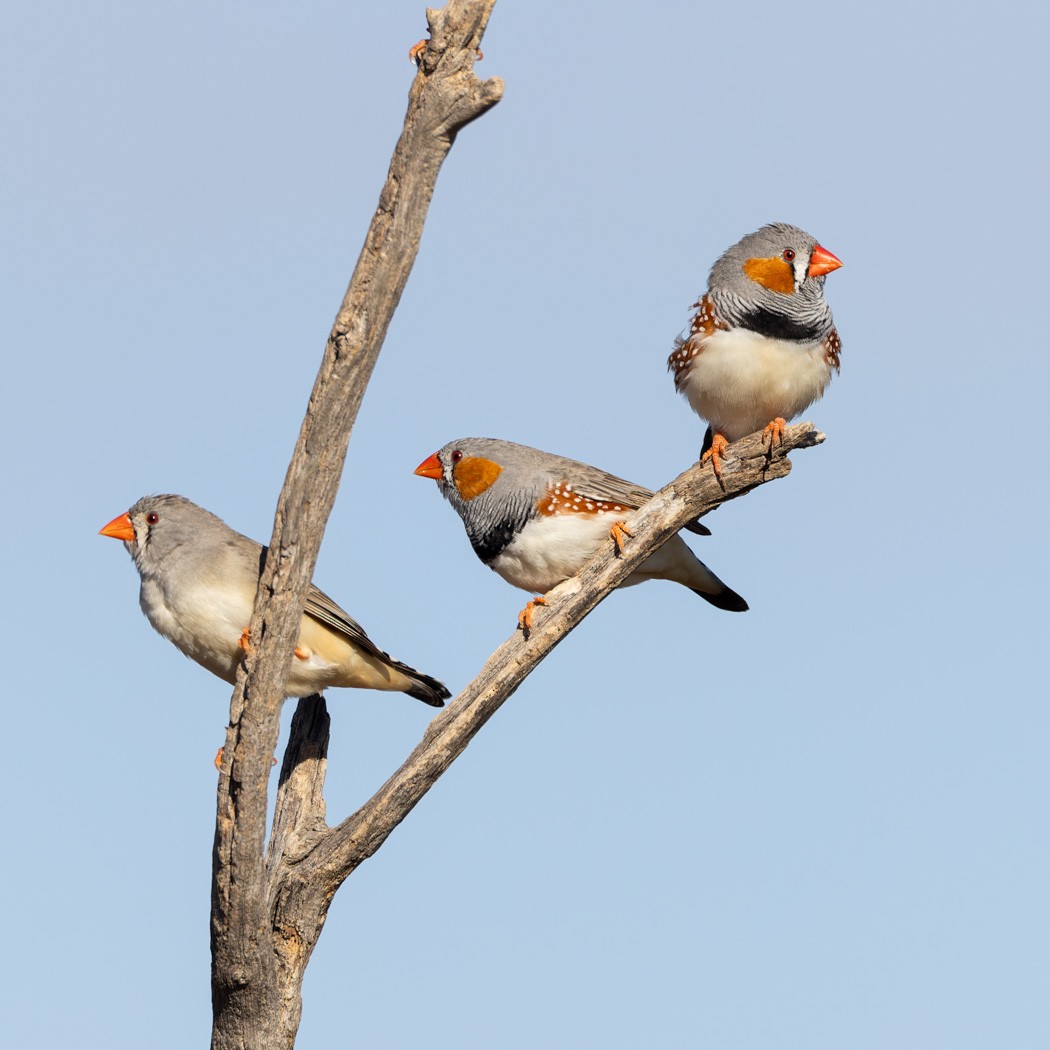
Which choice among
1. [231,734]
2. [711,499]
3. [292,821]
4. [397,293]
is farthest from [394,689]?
[397,293]

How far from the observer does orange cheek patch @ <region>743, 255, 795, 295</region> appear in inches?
266

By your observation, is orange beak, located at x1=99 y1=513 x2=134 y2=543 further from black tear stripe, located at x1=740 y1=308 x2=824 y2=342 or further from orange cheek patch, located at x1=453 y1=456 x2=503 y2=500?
black tear stripe, located at x1=740 y1=308 x2=824 y2=342

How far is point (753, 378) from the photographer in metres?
6.56

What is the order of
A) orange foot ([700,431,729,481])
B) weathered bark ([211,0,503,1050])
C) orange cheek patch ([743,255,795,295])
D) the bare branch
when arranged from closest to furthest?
weathered bark ([211,0,503,1050]) → the bare branch → orange foot ([700,431,729,481]) → orange cheek patch ([743,255,795,295])

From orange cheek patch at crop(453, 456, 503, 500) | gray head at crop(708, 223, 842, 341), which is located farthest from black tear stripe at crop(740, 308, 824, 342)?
orange cheek patch at crop(453, 456, 503, 500)

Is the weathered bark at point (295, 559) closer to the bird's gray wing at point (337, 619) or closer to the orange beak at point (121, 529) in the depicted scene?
the bird's gray wing at point (337, 619)

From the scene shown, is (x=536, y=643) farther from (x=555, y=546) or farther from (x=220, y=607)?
(x=220, y=607)

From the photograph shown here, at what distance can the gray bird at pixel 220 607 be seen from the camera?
650cm

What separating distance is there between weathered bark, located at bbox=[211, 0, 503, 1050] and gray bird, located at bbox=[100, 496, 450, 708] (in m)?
0.76

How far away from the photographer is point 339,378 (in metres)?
5.22

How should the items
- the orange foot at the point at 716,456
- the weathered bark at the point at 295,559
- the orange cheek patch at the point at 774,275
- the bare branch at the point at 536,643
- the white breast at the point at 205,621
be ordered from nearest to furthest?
the weathered bark at the point at 295,559 → the bare branch at the point at 536,643 → the orange foot at the point at 716,456 → the white breast at the point at 205,621 → the orange cheek patch at the point at 774,275

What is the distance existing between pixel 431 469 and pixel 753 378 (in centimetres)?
177

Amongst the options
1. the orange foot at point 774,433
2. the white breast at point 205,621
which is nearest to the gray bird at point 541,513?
the orange foot at point 774,433

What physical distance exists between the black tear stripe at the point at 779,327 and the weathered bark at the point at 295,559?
6.88 feet
